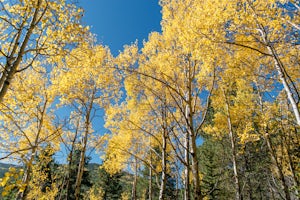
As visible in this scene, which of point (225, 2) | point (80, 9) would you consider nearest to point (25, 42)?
point (80, 9)

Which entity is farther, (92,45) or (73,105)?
(92,45)

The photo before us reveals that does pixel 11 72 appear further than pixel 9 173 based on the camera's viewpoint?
Yes

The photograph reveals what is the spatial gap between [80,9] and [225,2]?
3125mm

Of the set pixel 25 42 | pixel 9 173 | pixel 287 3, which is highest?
pixel 287 3

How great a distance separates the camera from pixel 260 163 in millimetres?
16953

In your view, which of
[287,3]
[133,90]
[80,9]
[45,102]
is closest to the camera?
[80,9]

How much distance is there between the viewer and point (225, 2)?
181 inches

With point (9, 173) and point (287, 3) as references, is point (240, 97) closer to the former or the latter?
point (287, 3)

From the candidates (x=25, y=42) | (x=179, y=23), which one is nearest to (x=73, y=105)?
(x=179, y=23)

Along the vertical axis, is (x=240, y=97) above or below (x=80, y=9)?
above

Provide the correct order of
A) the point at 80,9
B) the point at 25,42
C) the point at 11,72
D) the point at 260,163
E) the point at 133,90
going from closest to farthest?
the point at 11,72, the point at 25,42, the point at 80,9, the point at 133,90, the point at 260,163

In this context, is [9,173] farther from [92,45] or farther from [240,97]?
[240,97]

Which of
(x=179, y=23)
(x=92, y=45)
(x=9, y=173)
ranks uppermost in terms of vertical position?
(x=92, y=45)

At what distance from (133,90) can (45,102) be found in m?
3.76
